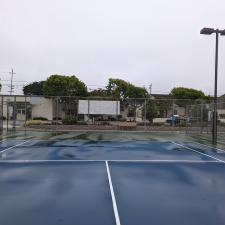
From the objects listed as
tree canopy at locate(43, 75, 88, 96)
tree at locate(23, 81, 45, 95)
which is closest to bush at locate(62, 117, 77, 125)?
tree canopy at locate(43, 75, 88, 96)

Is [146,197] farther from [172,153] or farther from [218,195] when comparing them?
[172,153]

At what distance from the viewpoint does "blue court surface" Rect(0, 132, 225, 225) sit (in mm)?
5637

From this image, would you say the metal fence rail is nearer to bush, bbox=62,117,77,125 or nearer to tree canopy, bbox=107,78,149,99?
bush, bbox=62,117,77,125

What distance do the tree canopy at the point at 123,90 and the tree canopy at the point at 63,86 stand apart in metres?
7.01

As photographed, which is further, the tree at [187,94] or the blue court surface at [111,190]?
the tree at [187,94]

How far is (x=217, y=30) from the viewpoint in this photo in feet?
61.2

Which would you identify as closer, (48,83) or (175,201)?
(175,201)

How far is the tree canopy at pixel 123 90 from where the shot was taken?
206 feet

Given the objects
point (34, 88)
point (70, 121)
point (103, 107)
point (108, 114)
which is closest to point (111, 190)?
point (103, 107)

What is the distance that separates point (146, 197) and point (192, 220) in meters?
1.49

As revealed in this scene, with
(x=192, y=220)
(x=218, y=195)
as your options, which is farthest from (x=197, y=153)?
(x=192, y=220)

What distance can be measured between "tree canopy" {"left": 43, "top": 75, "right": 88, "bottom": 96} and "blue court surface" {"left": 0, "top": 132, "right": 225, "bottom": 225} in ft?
150

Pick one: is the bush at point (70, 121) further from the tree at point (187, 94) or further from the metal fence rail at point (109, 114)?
the tree at point (187, 94)

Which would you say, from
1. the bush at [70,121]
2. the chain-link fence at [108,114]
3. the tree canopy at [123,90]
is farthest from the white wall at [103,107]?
the tree canopy at [123,90]
